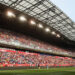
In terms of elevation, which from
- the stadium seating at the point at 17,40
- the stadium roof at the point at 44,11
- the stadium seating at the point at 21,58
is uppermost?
the stadium roof at the point at 44,11

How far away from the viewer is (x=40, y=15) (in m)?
23.3

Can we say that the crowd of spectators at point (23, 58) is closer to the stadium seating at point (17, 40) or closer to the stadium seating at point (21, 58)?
the stadium seating at point (21, 58)

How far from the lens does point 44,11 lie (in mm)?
22000

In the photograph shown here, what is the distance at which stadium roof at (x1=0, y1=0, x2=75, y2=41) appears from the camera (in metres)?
19.0

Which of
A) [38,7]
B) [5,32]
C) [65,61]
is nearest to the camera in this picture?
[38,7]

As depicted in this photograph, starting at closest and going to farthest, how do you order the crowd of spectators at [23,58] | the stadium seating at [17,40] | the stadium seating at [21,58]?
the stadium seating at [21,58], the crowd of spectators at [23,58], the stadium seating at [17,40]

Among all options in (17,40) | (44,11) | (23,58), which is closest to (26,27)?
(17,40)

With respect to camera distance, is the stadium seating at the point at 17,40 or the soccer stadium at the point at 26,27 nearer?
the soccer stadium at the point at 26,27

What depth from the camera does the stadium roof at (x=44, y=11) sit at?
62.3 feet

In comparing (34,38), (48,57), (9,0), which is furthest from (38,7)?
(48,57)

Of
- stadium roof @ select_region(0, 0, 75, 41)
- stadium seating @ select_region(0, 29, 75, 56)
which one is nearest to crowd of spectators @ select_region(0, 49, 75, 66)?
stadium seating @ select_region(0, 29, 75, 56)

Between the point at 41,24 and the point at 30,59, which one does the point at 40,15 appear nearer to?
the point at 41,24

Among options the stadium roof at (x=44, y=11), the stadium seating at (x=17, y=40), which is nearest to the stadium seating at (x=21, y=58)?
the stadium seating at (x=17, y=40)

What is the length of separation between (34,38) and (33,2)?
17302mm
